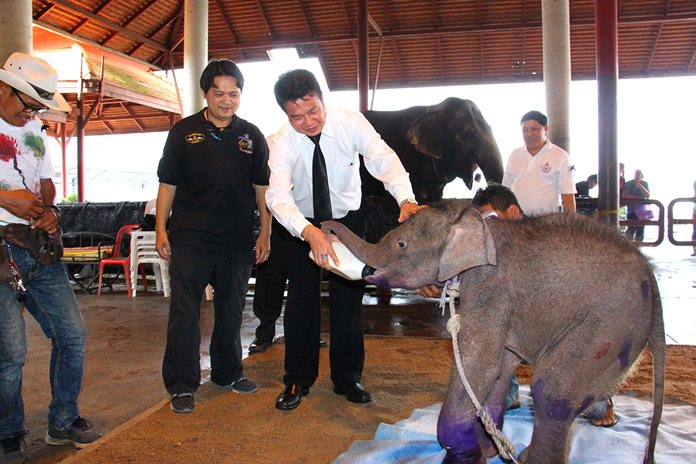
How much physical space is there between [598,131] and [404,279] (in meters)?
7.48

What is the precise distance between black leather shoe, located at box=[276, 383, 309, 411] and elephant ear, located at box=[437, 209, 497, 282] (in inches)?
62.4

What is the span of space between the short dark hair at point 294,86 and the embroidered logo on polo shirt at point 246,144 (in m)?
0.72

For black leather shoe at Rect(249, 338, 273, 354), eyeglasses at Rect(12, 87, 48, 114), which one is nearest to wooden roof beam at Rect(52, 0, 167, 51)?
black leather shoe at Rect(249, 338, 273, 354)

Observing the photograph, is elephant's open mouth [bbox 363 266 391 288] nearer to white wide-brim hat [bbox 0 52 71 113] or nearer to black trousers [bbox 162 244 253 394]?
black trousers [bbox 162 244 253 394]

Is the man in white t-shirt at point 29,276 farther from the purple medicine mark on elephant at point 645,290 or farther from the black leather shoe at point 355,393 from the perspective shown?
the purple medicine mark on elephant at point 645,290

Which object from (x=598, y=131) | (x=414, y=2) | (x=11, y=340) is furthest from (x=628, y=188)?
(x=11, y=340)

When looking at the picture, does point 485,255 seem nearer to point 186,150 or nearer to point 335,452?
point 335,452

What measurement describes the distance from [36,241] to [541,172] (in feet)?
14.0

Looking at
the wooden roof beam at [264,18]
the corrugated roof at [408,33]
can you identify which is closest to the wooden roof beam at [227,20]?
the corrugated roof at [408,33]

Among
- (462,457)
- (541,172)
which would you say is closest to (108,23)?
(541,172)

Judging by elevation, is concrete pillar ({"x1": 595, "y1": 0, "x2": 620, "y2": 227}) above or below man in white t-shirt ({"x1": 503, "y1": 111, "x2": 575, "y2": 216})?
above

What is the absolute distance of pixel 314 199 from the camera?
11.4 feet

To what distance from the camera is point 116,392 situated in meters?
4.18

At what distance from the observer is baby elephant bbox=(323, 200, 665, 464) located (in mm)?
2244
